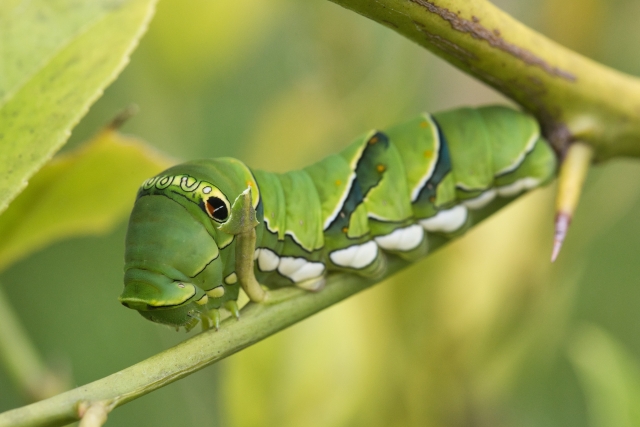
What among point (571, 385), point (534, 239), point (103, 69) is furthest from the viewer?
point (571, 385)

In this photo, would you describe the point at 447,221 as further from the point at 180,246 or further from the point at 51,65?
the point at 51,65

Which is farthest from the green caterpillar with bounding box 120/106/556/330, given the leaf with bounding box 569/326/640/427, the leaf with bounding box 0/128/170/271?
the leaf with bounding box 569/326/640/427

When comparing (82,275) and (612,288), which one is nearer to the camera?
(82,275)

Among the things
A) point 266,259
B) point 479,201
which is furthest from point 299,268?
point 479,201

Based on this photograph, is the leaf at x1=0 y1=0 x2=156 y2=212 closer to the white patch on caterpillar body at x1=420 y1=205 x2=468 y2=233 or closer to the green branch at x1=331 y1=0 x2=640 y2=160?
the green branch at x1=331 y1=0 x2=640 y2=160

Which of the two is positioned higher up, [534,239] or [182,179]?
[182,179]

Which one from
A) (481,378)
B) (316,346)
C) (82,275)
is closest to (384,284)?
(316,346)

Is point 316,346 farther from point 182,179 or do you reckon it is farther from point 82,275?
point 82,275
